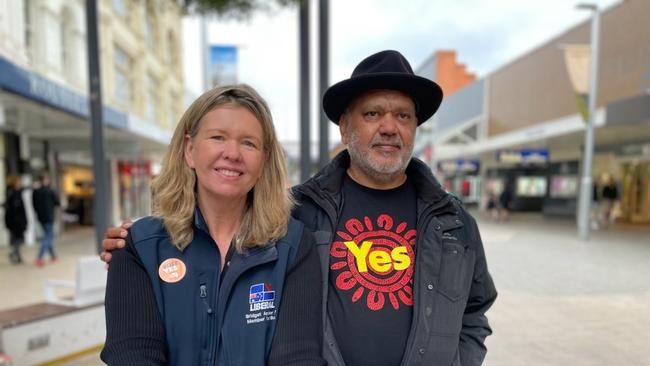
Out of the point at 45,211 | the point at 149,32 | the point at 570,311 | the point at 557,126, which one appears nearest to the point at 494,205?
the point at 557,126

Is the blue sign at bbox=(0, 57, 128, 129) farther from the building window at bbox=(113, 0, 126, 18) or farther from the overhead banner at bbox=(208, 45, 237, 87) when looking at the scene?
the building window at bbox=(113, 0, 126, 18)

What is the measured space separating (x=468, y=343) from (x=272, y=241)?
956mm

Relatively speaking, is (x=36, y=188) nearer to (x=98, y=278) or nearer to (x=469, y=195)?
(x=98, y=278)

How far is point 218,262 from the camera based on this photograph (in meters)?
1.29

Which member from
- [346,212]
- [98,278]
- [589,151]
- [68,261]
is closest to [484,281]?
[346,212]

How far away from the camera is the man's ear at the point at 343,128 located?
1.86m

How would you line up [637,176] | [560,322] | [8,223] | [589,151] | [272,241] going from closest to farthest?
[272,241]
[560,322]
[8,223]
[589,151]
[637,176]

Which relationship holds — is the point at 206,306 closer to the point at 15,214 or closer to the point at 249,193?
the point at 249,193

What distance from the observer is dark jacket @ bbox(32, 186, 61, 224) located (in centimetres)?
813

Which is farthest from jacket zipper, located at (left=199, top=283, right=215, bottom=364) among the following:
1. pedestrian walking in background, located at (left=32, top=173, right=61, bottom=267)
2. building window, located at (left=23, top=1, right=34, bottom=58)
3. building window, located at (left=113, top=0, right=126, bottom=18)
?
building window, located at (left=113, top=0, right=126, bottom=18)

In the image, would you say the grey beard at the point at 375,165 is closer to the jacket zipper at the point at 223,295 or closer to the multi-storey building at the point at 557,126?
the jacket zipper at the point at 223,295

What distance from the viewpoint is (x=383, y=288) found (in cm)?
158

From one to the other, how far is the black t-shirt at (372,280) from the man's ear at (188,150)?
24.7 inches

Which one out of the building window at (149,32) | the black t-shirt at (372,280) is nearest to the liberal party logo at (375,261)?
the black t-shirt at (372,280)
